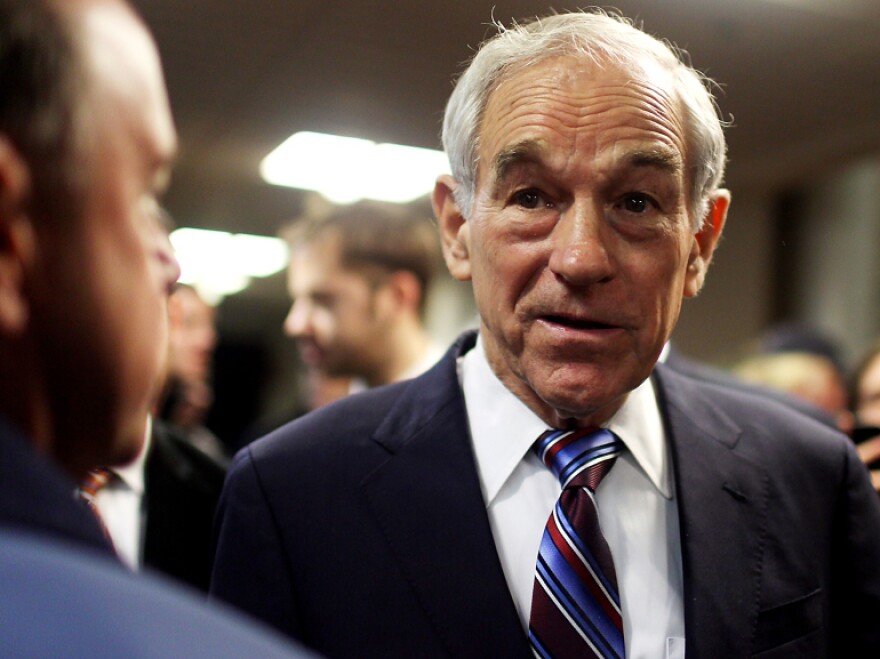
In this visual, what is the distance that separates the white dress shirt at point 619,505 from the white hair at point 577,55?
1.04ft

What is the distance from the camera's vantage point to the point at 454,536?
1.19m

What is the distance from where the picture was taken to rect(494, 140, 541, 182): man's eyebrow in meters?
1.20

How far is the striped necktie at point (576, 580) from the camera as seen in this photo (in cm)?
112

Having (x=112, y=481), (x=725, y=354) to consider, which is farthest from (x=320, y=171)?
(x=112, y=481)

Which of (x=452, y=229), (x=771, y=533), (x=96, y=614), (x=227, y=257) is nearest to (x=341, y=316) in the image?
(x=452, y=229)

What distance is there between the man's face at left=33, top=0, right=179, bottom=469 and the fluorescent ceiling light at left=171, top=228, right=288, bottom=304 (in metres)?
5.57

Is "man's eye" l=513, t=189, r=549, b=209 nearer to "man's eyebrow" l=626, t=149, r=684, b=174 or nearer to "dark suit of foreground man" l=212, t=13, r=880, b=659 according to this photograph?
"dark suit of foreground man" l=212, t=13, r=880, b=659

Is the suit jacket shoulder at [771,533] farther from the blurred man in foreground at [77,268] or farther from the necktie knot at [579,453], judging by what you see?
the blurred man in foreground at [77,268]

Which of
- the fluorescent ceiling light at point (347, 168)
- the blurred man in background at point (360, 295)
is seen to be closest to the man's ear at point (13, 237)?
the blurred man in background at point (360, 295)

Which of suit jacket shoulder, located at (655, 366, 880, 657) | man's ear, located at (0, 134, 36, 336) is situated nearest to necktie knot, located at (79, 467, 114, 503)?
suit jacket shoulder, located at (655, 366, 880, 657)

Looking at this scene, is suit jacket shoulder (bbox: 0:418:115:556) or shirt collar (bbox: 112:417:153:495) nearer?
suit jacket shoulder (bbox: 0:418:115:556)

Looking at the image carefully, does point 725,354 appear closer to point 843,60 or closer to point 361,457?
point 843,60

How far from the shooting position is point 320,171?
5180 millimetres

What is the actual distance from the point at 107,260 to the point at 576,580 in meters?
0.81
